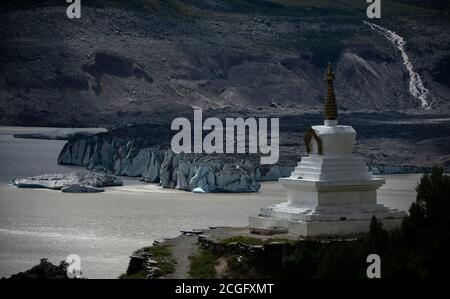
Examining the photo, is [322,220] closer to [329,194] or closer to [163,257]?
[329,194]

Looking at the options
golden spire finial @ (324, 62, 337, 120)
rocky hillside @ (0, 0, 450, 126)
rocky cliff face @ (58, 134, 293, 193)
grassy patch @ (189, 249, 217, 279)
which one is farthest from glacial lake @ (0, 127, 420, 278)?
rocky hillside @ (0, 0, 450, 126)

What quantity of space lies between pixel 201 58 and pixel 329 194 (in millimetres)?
129895

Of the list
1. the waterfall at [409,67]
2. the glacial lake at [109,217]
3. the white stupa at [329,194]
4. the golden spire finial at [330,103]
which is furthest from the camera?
A: the waterfall at [409,67]

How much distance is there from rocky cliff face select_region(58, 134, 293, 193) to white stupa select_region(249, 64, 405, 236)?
34499 millimetres

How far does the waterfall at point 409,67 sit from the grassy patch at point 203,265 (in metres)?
131

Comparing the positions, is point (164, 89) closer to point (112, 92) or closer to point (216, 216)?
point (112, 92)

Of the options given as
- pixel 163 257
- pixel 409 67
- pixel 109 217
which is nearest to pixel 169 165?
pixel 109 217

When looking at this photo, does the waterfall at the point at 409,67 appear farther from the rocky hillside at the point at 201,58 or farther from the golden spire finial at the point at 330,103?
the golden spire finial at the point at 330,103

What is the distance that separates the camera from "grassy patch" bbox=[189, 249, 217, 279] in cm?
3922

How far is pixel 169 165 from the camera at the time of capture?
3280 inches

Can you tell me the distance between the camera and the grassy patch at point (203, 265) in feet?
129

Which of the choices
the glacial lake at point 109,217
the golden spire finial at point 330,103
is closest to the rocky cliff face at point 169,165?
the glacial lake at point 109,217

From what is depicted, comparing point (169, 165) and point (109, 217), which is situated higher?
point (169, 165)
